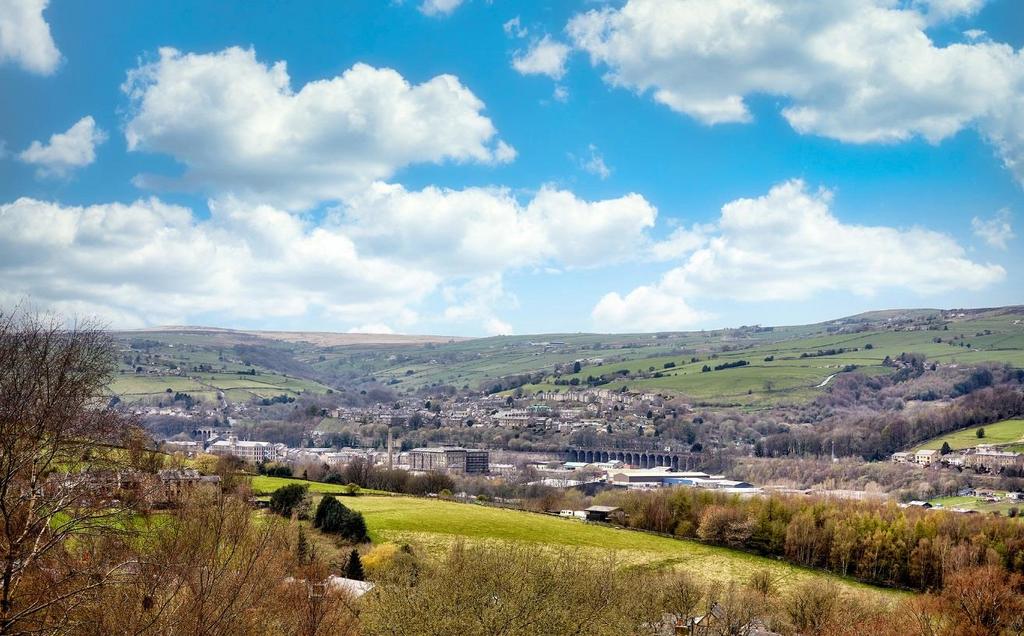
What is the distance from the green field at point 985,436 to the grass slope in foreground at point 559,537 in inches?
3693

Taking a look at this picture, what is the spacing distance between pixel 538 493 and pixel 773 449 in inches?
2940

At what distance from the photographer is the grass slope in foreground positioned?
5984 cm

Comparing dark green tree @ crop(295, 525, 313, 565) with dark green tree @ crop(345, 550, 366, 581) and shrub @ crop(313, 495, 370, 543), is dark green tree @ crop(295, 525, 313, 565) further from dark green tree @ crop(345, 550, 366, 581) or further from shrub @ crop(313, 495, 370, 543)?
shrub @ crop(313, 495, 370, 543)

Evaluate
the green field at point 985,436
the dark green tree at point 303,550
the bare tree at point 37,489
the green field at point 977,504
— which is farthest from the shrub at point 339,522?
the green field at point 985,436

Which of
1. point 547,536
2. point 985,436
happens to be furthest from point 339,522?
point 985,436

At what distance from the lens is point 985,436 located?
148m

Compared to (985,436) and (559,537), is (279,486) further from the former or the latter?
(985,436)

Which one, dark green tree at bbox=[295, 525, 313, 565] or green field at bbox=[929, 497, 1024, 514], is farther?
green field at bbox=[929, 497, 1024, 514]

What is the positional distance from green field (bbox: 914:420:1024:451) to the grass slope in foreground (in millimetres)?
93812

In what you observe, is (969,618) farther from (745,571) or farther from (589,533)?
(589,533)

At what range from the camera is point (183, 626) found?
18.4 m

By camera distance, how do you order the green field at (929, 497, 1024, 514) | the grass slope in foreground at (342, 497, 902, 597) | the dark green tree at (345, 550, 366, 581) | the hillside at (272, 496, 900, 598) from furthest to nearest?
the green field at (929, 497, 1024, 514) → the grass slope in foreground at (342, 497, 902, 597) → the hillside at (272, 496, 900, 598) → the dark green tree at (345, 550, 366, 581)

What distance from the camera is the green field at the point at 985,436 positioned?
470 feet

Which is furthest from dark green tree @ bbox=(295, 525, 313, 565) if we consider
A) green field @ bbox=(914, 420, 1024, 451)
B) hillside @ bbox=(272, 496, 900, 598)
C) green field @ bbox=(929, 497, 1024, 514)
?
green field @ bbox=(914, 420, 1024, 451)
